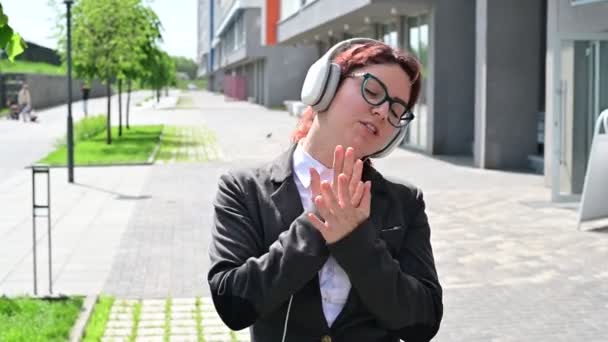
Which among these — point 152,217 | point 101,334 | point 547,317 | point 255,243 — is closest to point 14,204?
point 152,217

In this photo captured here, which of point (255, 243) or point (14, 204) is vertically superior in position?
point (255, 243)

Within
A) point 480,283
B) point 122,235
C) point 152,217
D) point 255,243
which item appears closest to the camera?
point 255,243

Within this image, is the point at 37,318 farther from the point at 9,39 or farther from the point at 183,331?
the point at 9,39

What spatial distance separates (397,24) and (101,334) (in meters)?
19.9

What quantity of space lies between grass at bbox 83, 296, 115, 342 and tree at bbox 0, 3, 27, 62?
289 cm

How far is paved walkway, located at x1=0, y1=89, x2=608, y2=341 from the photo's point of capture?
7.50 m

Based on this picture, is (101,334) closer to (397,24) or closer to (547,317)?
(547,317)

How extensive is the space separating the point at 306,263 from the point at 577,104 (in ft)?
43.1

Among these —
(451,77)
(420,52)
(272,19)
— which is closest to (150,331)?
(451,77)

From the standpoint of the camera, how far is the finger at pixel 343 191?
2100 millimetres

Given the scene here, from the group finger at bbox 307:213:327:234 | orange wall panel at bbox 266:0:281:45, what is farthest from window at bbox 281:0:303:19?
finger at bbox 307:213:327:234

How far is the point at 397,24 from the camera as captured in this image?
2580cm

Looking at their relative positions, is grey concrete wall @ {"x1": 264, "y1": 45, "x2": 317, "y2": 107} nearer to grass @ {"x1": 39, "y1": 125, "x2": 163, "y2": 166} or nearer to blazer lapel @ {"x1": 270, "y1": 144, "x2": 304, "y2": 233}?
grass @ {"x1": 39, "y1": 125, "x2": 163, "y2": 166}

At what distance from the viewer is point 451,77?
22.7 metres
